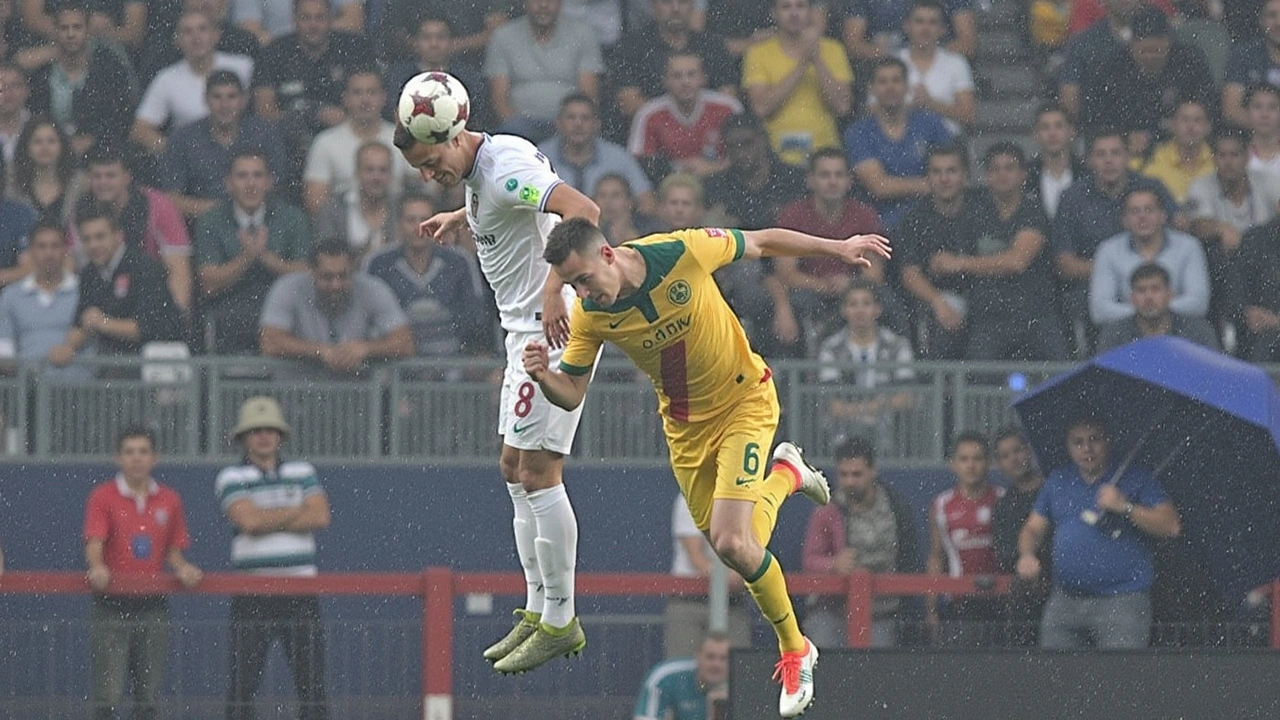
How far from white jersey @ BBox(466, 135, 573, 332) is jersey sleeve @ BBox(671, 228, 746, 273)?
47cm

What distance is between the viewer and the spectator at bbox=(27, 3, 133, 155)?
1368cm

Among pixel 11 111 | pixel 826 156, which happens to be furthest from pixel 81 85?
pixel 826 156

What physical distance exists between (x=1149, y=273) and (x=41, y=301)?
6157mm

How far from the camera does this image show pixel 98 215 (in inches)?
496

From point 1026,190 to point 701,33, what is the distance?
2.32 meters

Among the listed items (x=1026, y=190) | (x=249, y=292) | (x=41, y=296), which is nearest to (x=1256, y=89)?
(x=1026, y=190)

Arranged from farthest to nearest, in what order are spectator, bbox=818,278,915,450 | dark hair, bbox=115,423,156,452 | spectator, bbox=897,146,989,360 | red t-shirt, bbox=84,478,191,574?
spectator, bbox=897,146,989,360 < spectator, bbox=818,278,915,450 < dark hair, bbox=115,423,156,452 < red t-shirt, bbox=84,478,191,574

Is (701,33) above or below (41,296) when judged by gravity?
above

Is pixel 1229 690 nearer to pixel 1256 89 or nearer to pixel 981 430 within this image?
pixel 981 430

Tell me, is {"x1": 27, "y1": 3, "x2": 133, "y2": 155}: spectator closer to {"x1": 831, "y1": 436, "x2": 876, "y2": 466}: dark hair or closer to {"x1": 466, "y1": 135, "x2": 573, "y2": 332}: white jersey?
{"x1": 831, "y1": 436, "x2": 876, "y2": 466}: dark hair

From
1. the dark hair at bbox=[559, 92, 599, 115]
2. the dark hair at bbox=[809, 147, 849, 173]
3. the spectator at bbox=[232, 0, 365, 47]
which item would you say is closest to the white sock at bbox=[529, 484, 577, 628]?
the dark hair at bbox=[809, 147, 849, 173]

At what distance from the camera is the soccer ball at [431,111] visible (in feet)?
25.1

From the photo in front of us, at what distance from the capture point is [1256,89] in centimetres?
1398

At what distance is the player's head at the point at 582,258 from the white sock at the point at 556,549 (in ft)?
3.82
